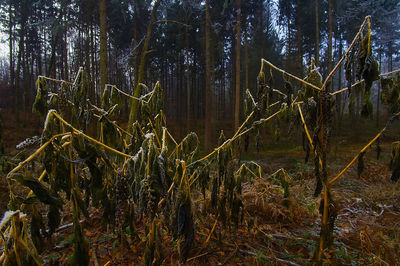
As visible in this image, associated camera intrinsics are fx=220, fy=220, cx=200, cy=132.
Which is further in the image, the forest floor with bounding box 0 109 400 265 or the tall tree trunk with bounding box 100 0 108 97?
the tall tree trunk with bounding box 100 0 108 97

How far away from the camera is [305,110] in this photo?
148cm

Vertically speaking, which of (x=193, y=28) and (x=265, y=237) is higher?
(x=193, y=28)

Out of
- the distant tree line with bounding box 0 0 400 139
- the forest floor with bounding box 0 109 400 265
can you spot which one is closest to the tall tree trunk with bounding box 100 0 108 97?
the forest floor with bounding box 0 109 400 265

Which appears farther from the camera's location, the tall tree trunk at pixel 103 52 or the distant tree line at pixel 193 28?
the distant tree line at pixel 193 28

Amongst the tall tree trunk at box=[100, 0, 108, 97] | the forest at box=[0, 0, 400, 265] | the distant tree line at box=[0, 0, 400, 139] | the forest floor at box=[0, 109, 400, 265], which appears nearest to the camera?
the forest at box=[0, 0, 400, 265]

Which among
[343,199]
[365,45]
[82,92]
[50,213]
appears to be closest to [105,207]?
[50,213]

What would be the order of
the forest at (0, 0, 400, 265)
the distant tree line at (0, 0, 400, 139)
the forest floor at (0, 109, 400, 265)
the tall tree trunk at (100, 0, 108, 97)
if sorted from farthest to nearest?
the distant tree line at (0, 0, 400, 139), the tall tree trunk at (100, 0, 108, 97), the forest floor at (0, 109, 400, 265), the forest at (0, 0, 400, 265)

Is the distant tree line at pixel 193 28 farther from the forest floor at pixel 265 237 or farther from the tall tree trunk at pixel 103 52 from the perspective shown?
the forest floor at pixel 265 237

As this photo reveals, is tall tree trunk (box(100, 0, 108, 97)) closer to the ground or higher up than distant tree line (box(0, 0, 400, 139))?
closer to the ground

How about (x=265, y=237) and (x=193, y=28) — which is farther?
(x=193, y=28)

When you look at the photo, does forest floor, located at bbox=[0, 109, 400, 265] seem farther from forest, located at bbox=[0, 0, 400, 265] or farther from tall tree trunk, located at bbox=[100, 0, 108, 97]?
tall tree trunk, located at bbox=[100, 0, 108, 97]

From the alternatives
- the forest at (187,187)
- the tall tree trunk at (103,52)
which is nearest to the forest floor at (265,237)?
the forest at (187,187)

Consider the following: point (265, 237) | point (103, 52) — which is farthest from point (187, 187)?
point (103, 52)

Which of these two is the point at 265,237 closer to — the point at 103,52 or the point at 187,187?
the point at 187,187
